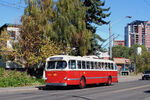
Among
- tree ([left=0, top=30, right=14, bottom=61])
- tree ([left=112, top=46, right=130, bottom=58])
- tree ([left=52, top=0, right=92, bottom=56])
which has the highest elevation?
tree ([left=112, top=46, right=130, bottom=58])

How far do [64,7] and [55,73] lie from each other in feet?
43.3

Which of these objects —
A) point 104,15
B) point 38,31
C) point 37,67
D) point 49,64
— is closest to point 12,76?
point 49,64

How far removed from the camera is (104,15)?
1494 inches

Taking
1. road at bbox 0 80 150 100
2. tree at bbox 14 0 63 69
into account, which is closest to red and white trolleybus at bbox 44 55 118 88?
road at bbox 0 80 150 100

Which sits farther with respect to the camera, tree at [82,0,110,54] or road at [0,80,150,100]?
tree at [82,0,110,54]

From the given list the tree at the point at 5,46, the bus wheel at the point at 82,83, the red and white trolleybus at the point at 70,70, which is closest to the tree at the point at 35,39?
the tree at the point at 5,46

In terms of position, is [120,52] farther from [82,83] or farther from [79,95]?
[79,95]

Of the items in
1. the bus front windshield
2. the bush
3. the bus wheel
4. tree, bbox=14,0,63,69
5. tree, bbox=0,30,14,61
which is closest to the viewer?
the bus front windshield

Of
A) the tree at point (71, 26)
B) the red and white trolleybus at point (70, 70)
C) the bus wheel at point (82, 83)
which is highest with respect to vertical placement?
the tree at point (71, 26)

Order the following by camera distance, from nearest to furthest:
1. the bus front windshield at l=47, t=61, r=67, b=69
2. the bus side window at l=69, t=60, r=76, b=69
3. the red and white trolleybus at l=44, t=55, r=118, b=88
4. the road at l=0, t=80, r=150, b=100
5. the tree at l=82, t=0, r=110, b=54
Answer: the road at l=0, t=80, r=150, b=100, the red and white trolleybus at l=44, t=55, r=118, b=88, the bus front windshield at l=47, t=61, r=67, b=69, the bus side window at l=69, t=60, r=76, b=69, the tree at l=82, t=0, r=110, b=54

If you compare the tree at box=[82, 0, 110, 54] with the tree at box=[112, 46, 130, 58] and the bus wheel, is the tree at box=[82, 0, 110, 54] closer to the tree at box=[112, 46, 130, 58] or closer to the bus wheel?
the bus wheel

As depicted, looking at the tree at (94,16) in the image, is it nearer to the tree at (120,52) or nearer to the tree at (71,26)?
the tree at (71,26)

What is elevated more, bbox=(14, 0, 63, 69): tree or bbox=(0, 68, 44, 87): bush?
bbox=(14, 0, 63, 69): tree

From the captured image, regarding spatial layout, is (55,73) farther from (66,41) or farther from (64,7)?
(64,7)
